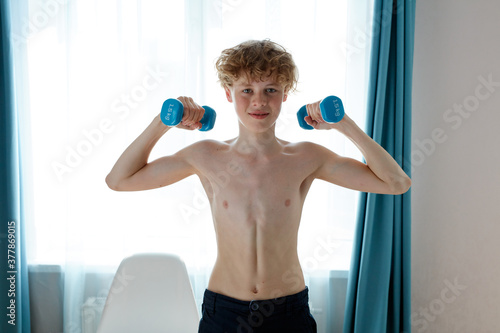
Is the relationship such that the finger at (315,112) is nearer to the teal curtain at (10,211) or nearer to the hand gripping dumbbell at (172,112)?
the hand gripping dumbbell at (172,112)

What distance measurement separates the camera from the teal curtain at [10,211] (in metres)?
2.38

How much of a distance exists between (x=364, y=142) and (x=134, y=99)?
1.50 metres

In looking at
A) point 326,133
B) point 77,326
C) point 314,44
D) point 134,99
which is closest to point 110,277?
point 77,326

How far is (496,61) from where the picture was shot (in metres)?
2.47

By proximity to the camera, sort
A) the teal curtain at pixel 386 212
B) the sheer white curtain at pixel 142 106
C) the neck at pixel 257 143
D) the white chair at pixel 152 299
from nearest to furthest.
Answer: the neck at pixel 257 143 < the white chair at pixel 152 299 < the teal curtain at pixel 386 212 < the sheer white curtain at pixel 142 106

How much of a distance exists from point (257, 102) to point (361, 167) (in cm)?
41

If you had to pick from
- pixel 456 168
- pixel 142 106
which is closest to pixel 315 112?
pixel 142 106

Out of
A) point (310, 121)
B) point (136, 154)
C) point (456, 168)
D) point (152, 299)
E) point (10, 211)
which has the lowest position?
point (152, 299)

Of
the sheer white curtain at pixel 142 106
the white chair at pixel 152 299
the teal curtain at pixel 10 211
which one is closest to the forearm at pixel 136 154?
the white chair at pixel 152 299

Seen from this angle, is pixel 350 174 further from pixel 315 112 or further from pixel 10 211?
pixel 10 211

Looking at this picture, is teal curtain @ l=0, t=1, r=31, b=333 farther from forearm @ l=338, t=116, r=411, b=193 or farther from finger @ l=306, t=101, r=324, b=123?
forearm @ l=338, t=116, r=411, b=193

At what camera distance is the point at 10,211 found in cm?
242

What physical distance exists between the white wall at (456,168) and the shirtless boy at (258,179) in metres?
1.25

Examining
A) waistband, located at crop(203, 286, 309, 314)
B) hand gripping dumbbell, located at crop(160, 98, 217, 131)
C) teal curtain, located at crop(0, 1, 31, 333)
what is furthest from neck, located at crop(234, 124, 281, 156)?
teal curtain, located at crop(0, 1, 31, 333)
